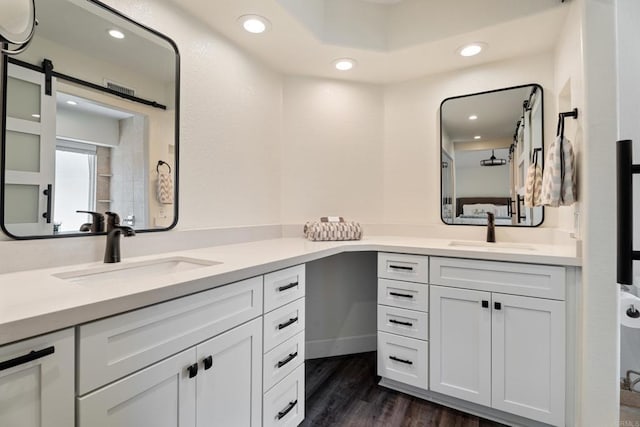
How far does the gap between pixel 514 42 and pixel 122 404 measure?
8.36 feet

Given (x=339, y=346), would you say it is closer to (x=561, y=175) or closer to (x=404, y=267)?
(x=404, y=267)

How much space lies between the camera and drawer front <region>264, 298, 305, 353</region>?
130 centimetres

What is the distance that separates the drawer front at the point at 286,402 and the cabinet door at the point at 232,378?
0.20 feet

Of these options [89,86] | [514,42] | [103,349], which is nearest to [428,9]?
[514,42]

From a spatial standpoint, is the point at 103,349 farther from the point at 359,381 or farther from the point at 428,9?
the point at 428,9

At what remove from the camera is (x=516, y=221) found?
2.09m

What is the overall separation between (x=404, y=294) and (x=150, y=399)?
4.55 feet

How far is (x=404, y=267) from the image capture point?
185 centimetres

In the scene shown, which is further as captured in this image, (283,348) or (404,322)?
(404,322)

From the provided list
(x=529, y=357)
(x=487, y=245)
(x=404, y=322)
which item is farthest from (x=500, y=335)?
(x=487, y=245)

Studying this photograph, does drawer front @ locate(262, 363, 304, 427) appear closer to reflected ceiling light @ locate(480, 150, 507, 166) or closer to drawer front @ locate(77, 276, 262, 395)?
drawer front @ locate(77, 276, 262, 395)

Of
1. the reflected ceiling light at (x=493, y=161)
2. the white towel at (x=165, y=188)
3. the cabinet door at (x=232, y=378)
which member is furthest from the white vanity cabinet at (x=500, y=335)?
the white towel at (x=165, y=188)

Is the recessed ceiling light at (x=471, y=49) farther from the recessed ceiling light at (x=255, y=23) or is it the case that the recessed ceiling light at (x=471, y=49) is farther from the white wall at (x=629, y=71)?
the recessed ceiling light at (x=255, y=23)

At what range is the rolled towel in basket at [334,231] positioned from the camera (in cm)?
208
